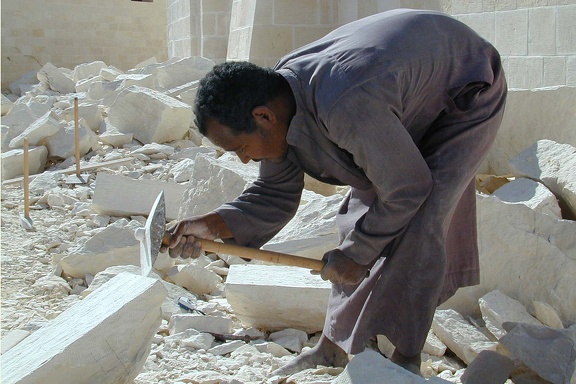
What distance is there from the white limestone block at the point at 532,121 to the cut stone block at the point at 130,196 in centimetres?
256

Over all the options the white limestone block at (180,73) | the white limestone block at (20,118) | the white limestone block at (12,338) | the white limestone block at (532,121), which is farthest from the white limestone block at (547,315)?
the white limestone block at (180,73)

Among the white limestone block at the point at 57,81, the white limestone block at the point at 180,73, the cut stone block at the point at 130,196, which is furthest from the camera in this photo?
the white limestone block at the point at 57,81

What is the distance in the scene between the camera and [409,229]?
2844 mm

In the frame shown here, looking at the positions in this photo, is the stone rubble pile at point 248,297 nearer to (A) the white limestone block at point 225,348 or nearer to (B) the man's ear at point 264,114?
(A) the white limestone block at point 225,348

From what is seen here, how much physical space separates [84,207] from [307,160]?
3.91 m

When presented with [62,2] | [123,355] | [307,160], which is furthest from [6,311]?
[62,2]

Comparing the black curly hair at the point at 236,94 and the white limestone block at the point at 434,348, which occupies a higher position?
the black curly hair at the point at 236,94

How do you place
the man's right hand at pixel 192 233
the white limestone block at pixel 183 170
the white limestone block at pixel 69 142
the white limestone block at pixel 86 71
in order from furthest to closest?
the white limestone block at pixel 86 71
the white limestone block at pixel 69 142
the white limestone block at pixel 183 170
the man's right hand at pixel 192 233

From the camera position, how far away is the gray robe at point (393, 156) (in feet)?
8.34

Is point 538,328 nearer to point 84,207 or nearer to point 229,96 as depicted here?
point 229,96

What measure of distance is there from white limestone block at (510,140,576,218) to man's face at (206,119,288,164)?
8.68ft

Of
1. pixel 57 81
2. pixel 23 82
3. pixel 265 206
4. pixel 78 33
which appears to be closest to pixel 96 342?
pixel 265 206

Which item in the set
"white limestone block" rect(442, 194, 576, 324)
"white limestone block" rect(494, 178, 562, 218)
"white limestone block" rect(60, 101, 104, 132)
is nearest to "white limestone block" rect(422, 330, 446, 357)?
"white limestone block" rect(442, 194, 576, 324)

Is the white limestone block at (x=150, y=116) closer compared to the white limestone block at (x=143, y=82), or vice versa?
the white limestone block at (x=150, y=116)
